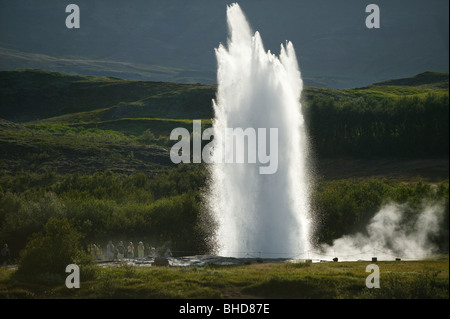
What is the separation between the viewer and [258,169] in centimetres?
4272

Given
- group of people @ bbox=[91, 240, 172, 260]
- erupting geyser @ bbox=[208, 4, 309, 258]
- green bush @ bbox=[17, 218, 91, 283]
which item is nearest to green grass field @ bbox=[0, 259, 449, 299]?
green bush @ bbox=[17, 218, 91, 283]

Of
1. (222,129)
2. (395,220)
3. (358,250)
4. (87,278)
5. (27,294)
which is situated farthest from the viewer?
(222,129)

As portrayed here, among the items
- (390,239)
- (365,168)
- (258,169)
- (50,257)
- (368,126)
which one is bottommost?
(50,257)

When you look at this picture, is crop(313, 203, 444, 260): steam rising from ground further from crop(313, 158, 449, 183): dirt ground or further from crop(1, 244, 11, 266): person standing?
crop(1, 244, 11, 266): person standing

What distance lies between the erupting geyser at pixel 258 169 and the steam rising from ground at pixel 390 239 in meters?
3.40

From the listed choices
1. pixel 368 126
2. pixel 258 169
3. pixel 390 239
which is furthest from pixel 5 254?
pixel 368 126

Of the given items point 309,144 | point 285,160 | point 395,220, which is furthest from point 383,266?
point 309,144

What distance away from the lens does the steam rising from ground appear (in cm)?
2587

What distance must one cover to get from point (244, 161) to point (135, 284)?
16220mm

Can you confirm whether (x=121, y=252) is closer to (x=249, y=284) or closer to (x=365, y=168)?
(x=249, y=284)

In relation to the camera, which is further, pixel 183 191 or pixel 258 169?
pixel 183 191

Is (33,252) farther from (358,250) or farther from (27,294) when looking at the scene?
(358,250)

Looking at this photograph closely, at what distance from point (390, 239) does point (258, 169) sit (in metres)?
10.7

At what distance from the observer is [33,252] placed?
33250mm
